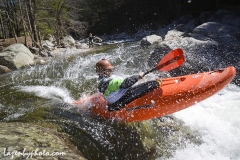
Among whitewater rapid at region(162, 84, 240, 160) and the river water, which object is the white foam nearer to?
the river water

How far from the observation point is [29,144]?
7.30 feet

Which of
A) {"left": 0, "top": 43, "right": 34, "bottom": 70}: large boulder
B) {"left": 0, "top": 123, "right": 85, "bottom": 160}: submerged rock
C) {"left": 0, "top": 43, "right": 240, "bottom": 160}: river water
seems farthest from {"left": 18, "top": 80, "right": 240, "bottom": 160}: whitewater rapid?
{"left": 0, "top": 43, "right": 34, "bottom": 70}: large boulder

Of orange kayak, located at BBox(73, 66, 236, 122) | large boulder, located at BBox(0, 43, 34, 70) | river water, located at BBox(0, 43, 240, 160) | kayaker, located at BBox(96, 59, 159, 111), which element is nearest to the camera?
river water, located at BBox(0, 43, 240, 160)

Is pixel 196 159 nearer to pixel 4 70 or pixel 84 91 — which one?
pixel 84 91

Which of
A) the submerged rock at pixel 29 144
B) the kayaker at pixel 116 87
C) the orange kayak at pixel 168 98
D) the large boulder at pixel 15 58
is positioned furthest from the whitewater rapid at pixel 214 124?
the large boulder at pixel 15 58

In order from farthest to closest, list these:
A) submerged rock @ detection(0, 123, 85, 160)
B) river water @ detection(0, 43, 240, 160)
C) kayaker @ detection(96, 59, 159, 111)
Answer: kayaker @ detection(96, 59, 159, 111) → river water @ detection(0, 43, 240, 160) → submerged rock @ detection(0, 123, 85, 160)

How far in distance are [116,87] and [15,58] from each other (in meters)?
7.91

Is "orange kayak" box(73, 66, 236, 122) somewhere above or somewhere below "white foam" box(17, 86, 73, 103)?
above

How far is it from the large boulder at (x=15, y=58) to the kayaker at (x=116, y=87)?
7376 mm

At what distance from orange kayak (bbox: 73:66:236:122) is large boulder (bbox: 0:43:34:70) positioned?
6.88 meters

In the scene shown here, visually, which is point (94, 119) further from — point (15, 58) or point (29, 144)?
point (15, 58)

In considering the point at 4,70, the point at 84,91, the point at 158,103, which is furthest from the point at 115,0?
the point at 158,103

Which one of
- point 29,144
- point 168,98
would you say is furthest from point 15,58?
point 29,144

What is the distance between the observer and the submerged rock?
78.3 inches
